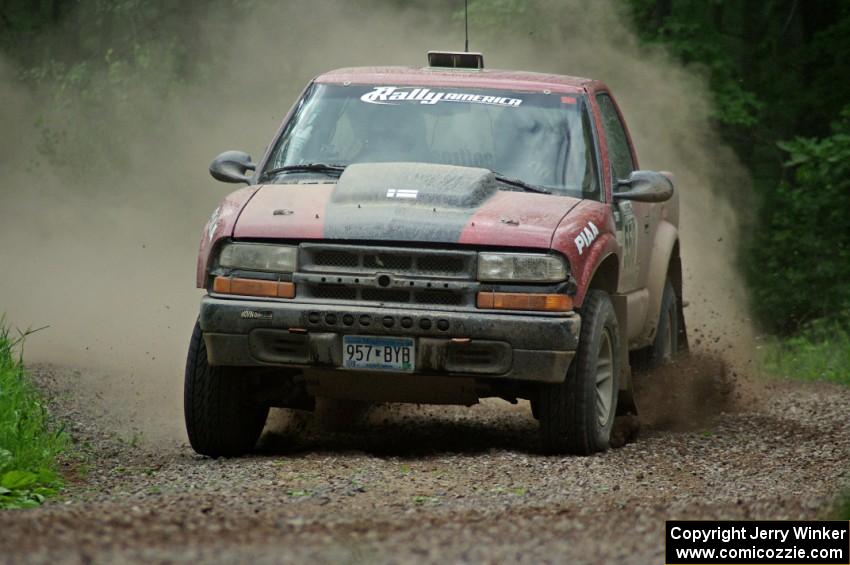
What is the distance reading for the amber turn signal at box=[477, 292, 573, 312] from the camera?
737cm

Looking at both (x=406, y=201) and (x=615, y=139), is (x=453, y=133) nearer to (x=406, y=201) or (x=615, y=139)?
(x=406, y=201)

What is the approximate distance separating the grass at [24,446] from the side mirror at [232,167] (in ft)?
5.10

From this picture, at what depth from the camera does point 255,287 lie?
7.51 metres

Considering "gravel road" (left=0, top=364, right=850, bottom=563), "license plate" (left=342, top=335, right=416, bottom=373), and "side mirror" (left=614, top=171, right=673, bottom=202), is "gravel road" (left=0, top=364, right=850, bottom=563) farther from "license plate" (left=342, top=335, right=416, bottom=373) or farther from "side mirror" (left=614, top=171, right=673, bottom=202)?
"side mirror" (left=614, top=171, right=673, bottom=202)

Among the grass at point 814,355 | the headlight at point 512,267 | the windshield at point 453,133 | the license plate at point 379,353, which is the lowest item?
the grass at point 814,355

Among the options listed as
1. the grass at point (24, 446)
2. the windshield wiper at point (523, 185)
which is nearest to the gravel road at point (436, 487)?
the grass at point (24, 446)

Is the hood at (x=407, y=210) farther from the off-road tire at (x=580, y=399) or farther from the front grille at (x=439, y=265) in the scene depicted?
the off-road tire at (x=580, y=399)

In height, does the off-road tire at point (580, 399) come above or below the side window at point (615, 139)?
below

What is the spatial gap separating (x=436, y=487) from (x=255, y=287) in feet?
4.51

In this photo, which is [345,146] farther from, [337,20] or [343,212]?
[337,20]

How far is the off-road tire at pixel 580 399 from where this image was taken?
306 inches

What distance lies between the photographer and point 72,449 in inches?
324

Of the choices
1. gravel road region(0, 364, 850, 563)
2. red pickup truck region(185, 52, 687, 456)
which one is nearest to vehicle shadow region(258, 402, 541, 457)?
gravel road region(0, 364, 850, 563)

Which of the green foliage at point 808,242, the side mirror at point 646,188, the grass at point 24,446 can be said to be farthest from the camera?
the green foliage at point 808,242
